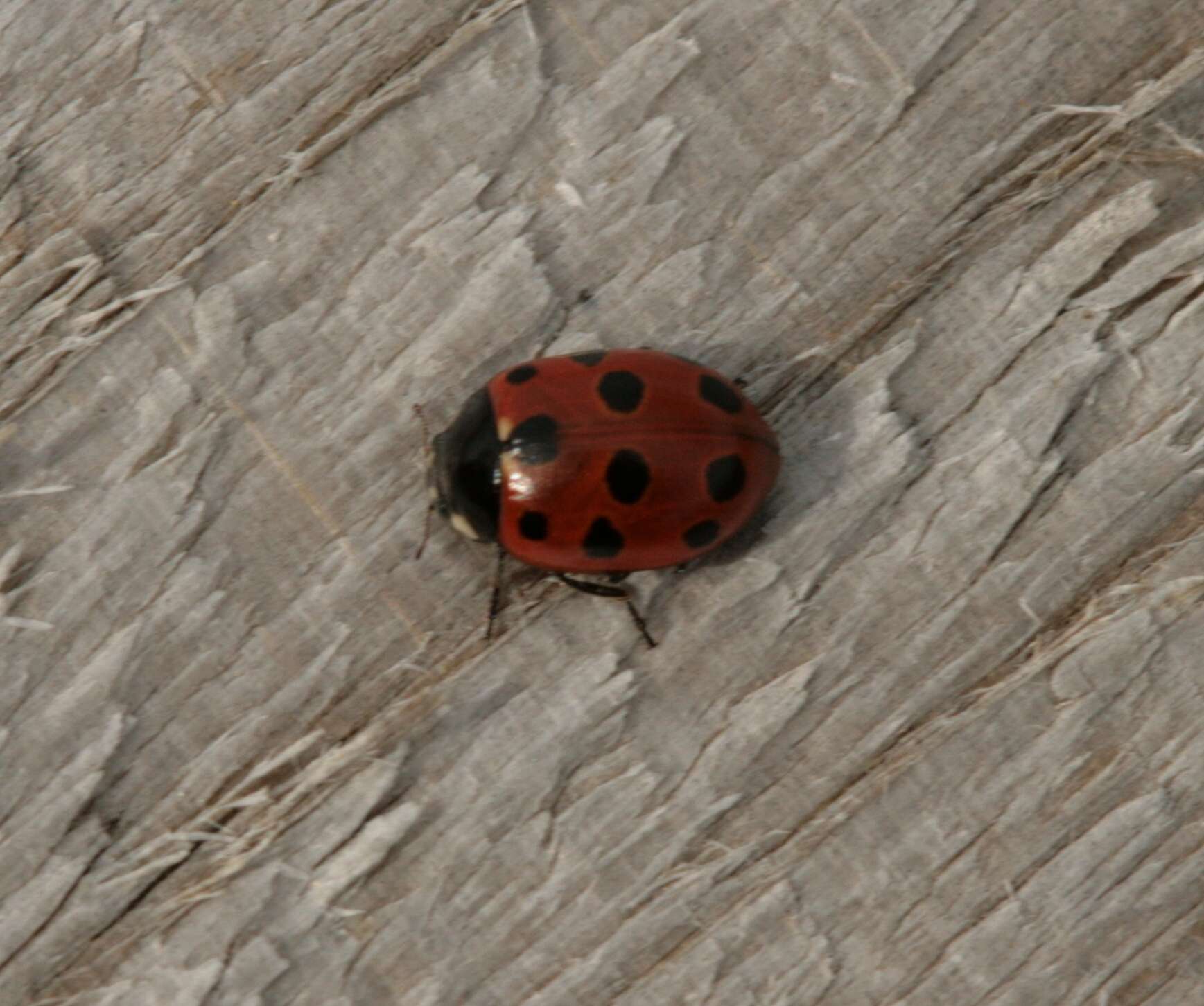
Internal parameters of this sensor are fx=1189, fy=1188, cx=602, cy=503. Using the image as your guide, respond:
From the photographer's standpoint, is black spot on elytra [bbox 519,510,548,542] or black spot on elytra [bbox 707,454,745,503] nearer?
black spot on elytra [bbox 707,454,745,503]

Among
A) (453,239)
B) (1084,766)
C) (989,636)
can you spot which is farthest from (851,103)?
→ (1084,766)

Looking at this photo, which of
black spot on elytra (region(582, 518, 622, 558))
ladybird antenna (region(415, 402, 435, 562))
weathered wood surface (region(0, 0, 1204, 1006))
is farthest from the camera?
black spot on elytra (region(582, 518, 622, 558))

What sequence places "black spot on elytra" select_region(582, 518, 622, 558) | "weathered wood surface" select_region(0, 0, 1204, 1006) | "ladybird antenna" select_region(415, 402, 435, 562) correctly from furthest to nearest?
"black spot on elytra" select_region(582, 518, 622, 558), "ladybird antenna" select_region(415, 402, 435, 562), "weathered wood surface" select_region(0, 0, 1204, 1006)

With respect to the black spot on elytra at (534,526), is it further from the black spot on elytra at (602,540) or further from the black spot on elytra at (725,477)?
the black spot on elytra at (725,477)

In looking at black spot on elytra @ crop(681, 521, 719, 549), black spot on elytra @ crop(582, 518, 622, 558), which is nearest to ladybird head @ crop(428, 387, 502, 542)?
black spot on elytra @ crop(582, 518, 622, 558)

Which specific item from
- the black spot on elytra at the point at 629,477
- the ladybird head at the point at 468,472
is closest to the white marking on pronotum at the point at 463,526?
the ladybird head at the point at 468,472

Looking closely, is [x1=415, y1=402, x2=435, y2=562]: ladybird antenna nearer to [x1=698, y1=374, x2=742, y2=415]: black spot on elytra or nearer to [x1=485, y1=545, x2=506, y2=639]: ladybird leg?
[x1=485, y1=545, x2=506, y2=639]: ladybird leg

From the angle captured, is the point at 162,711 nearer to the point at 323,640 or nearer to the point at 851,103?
the point at 323,640
